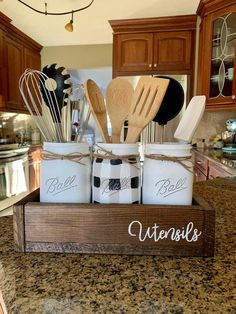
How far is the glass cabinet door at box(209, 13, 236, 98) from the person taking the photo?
246cm

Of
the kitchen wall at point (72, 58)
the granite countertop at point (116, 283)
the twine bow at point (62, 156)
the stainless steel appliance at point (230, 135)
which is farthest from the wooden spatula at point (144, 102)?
the kitchen wall at point (72, 58)

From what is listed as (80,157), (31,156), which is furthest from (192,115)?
(31,156)

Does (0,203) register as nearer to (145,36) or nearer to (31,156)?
(31,156)

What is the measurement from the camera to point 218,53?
2605 mm

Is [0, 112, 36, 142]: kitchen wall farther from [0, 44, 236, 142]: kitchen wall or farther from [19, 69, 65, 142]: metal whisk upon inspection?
[19, 69, 65, 142]: metal whisk

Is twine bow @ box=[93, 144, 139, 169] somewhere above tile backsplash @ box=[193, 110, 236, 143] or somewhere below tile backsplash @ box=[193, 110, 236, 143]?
below

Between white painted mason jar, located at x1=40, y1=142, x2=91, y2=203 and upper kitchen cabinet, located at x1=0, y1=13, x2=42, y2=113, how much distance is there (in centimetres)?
290

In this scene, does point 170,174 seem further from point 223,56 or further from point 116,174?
point 223,56

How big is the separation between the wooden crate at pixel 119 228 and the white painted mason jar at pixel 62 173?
1.2 inches

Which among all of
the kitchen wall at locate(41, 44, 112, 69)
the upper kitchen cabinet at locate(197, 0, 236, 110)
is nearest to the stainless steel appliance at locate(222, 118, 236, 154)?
the upper kitchen cabinet at locate(197, 0, 236, 110)

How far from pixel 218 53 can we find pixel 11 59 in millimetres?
2375

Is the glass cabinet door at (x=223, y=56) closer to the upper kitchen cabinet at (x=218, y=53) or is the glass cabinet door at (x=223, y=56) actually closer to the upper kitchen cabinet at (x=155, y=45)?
the upper kitchen cabinet at (x=218, y=53)

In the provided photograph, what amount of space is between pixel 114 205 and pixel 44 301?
6.8 inches

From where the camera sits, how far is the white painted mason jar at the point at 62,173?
1.54 ft
